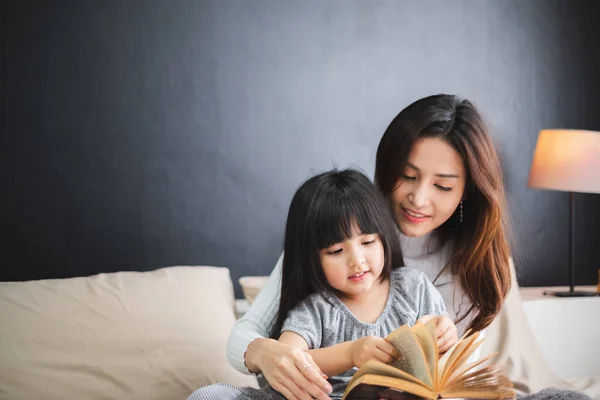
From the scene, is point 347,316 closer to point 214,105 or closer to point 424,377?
point 424,377

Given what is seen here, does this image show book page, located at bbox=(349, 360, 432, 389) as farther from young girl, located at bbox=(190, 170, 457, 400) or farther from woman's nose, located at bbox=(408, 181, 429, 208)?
woman's nose, located at bbox=(408, 181, 429, 208)

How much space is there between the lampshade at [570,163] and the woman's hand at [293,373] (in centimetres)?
176

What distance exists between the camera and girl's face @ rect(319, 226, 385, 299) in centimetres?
148

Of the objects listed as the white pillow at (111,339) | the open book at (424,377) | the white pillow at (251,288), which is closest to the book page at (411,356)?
the open book at (424,377)

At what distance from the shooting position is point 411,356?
1133mm

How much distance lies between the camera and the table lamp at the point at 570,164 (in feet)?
8.95

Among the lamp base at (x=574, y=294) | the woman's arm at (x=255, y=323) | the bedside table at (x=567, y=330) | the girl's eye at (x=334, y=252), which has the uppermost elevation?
the girl's eye at (x=334, y=252)

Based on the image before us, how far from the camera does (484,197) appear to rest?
71.0 inches

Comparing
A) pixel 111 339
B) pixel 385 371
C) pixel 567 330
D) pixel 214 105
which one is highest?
pixel 214 105

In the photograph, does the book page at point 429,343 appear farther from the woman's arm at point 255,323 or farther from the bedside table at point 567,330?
the bedside table at point 567,330

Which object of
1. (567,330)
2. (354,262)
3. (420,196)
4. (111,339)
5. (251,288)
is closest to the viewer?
(354,262)

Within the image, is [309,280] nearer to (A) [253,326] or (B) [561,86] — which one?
(A) [253,326]

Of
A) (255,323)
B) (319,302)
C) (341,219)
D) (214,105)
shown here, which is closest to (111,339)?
(255,323)

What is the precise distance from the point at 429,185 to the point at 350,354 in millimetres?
609
